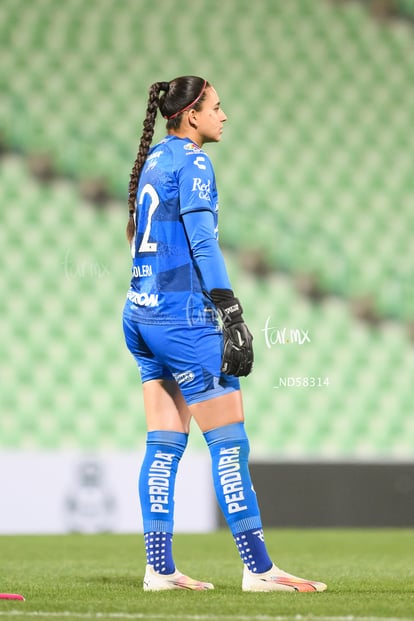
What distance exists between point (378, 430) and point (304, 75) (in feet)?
9.22

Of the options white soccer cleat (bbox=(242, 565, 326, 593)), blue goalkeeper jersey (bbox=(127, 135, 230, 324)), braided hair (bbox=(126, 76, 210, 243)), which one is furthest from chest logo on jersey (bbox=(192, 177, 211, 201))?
white soccer cleat (bbox=(242, 565, 326, 593))

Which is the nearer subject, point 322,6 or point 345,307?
point 345,307

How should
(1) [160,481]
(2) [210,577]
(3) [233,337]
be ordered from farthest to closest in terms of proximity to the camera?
1. (2) [210,577]
2. (1) [160,481]
3. (3) [233,337]

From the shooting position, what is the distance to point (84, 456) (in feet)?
20.1

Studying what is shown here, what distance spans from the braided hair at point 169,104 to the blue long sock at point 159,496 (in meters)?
0.55

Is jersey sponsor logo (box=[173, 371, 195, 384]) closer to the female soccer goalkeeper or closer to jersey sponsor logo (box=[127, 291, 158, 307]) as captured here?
the female soccer goalkeeper

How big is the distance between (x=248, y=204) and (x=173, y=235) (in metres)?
5.09

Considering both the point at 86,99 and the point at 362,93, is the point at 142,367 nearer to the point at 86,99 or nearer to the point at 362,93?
the point at 86,99

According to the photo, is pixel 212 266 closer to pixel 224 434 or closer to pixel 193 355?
pixel 193 355

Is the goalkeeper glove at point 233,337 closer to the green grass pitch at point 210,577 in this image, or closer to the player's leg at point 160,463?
the player's leg at point 160,463

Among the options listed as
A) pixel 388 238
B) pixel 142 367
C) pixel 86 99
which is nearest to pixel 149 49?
pixel 86 99

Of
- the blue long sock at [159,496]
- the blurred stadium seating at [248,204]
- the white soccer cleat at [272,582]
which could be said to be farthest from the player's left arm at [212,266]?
the blurred stadium seating at [248,204]

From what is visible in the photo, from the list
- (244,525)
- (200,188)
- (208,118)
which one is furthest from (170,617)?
(208,118)

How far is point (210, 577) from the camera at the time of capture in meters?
3.65
